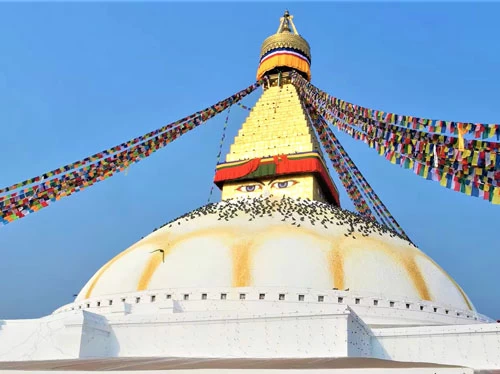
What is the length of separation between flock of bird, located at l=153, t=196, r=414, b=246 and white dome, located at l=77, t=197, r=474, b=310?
0.02 metres

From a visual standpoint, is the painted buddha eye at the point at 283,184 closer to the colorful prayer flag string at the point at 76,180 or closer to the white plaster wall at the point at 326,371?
the colorful prayer flag string at the point at 76,180

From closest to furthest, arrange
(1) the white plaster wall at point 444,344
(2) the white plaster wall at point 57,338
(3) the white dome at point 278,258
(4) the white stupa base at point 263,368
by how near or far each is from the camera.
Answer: (4) the white stupa base at point 263,368
(1) the white plaster wall at point 444,344
(2) the white plaster wall at point 57,338
(3) the white dome at point 278,258

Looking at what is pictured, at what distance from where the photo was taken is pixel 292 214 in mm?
11453

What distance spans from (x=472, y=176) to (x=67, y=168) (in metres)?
8.54

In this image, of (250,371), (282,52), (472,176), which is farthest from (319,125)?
(250,371)

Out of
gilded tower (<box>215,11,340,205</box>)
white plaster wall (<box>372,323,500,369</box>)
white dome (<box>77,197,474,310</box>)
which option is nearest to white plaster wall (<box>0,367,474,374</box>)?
white plaster wall (<box>372,323,500,369</box>)

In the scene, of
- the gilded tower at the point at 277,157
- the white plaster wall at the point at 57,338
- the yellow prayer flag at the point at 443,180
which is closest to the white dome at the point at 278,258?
the white plaster wall at the point at 57,338

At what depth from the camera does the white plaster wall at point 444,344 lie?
821cm

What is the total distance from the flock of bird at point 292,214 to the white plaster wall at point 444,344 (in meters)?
2.59

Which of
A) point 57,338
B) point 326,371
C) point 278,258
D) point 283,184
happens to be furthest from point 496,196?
point 283,184

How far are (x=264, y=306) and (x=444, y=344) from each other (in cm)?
307

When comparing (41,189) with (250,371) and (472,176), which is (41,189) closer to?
(250,371)

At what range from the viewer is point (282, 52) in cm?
1877

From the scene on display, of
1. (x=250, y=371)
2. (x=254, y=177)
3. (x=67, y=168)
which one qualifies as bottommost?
(x=250, y=371)
